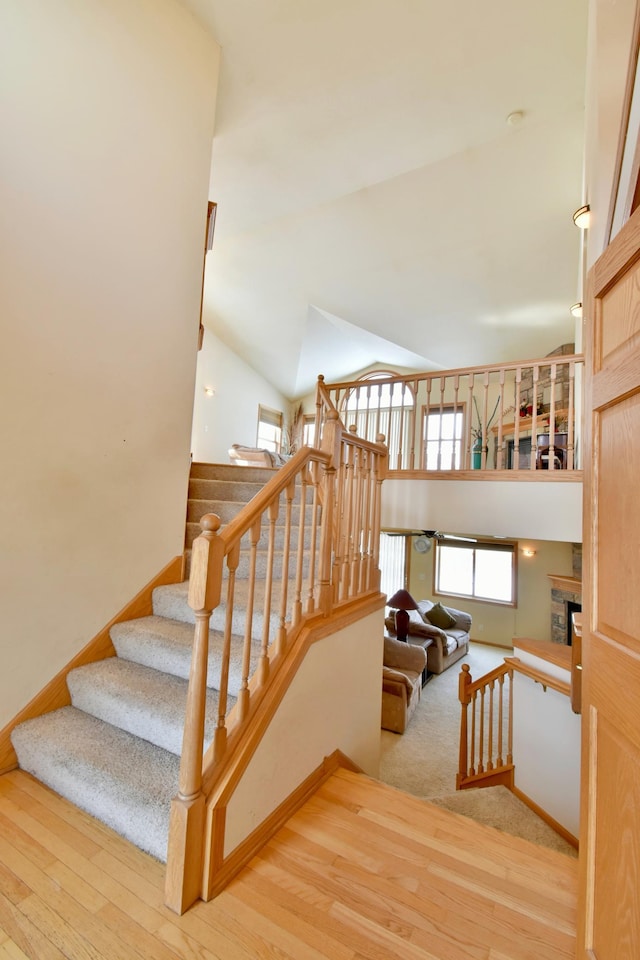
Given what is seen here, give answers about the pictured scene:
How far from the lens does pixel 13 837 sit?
1.35 m

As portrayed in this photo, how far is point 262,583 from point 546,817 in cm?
256

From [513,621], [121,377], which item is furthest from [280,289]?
[513,621]

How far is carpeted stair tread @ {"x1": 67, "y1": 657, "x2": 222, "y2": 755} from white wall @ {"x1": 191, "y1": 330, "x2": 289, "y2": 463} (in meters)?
4.48

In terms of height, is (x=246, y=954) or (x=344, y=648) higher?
(x=344, y=648)

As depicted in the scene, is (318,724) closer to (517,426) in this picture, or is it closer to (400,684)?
(517,426)

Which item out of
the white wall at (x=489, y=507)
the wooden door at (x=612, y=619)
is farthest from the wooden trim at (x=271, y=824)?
the white wall at (x=489, y=507)

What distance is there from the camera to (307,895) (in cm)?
122

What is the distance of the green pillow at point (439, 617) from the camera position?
7164 millimetres

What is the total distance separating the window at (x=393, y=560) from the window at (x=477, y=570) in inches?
28.7

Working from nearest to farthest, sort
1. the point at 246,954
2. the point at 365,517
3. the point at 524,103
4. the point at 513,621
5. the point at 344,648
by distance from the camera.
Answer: the point at 246,954
the point at 344,648
the point at 365,517
the point at 524,103
the point at 513,621

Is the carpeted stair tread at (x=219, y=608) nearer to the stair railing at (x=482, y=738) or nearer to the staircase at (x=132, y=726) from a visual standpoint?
the staircase at (x=132, y=726)

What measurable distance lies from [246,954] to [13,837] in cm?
89

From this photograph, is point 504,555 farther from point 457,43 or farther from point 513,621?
point 457,43

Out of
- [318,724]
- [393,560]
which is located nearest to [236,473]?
[318,724]
